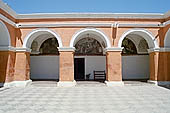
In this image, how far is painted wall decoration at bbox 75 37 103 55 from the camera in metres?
13.1

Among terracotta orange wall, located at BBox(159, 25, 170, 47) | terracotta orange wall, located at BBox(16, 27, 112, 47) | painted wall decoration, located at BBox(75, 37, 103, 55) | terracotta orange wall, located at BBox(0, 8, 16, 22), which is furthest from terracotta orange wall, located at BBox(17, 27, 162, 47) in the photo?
painted wall decoration, located at BBox(75, 37, 103, 55)

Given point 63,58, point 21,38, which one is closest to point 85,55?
point 63,58

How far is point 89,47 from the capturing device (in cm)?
1318

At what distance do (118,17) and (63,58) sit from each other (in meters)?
4.67

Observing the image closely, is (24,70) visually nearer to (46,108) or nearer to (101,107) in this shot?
(46,108)

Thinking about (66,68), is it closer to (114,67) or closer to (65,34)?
(65,34)

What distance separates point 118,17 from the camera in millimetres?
9641

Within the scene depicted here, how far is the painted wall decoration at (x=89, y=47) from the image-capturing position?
42.9 feet

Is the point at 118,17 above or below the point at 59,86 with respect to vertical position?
above

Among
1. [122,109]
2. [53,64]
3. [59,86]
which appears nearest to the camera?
[122,109]

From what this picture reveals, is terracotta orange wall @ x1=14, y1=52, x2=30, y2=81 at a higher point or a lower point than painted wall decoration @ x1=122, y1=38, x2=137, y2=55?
lower

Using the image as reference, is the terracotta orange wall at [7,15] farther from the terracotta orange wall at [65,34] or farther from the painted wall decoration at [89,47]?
the painted wall decoration at [89,47]
